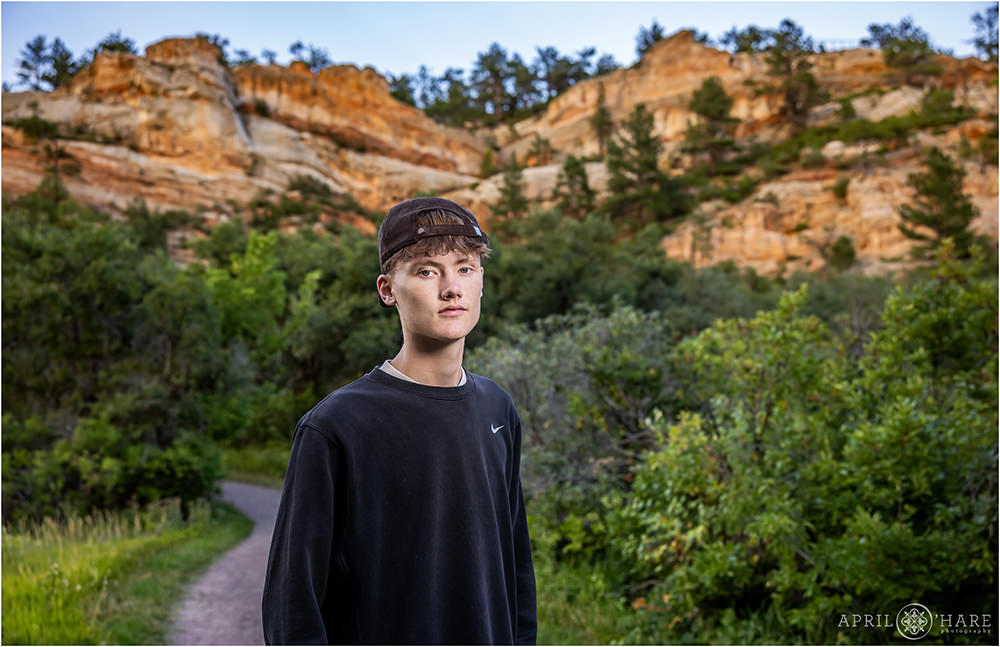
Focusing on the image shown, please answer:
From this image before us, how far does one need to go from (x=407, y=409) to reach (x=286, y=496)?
0.33 meters

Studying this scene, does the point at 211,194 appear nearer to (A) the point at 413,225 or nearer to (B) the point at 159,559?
(B) the point at 159,559

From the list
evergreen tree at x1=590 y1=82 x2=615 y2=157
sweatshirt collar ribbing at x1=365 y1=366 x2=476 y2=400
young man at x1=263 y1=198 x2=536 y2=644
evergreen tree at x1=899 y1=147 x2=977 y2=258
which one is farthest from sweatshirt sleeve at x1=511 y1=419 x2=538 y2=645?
evergreen tree at x1=590 y1=82 x2=615 y2=157

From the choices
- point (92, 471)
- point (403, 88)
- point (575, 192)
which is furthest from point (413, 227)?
point (403, 88)

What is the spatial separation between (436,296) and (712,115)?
60801mm

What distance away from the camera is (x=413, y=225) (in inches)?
66.9

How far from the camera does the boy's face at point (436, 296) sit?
168cm

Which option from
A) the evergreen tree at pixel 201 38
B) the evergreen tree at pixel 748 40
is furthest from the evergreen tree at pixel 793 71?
the evergreen tree at pixel 201 38

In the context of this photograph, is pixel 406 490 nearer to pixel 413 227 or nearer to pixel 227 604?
pixel 413 227

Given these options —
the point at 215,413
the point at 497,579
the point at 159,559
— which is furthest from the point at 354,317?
the point at 497,579

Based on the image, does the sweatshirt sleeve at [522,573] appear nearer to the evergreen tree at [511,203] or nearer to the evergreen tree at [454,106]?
the evergreen tree at [511,203]

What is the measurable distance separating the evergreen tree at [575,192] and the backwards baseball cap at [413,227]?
47.3 m

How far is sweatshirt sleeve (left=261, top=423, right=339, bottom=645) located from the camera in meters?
1.52

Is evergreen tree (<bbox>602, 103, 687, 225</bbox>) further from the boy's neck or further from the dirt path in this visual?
the boy's neck

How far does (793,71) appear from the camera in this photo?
62.1 meters
